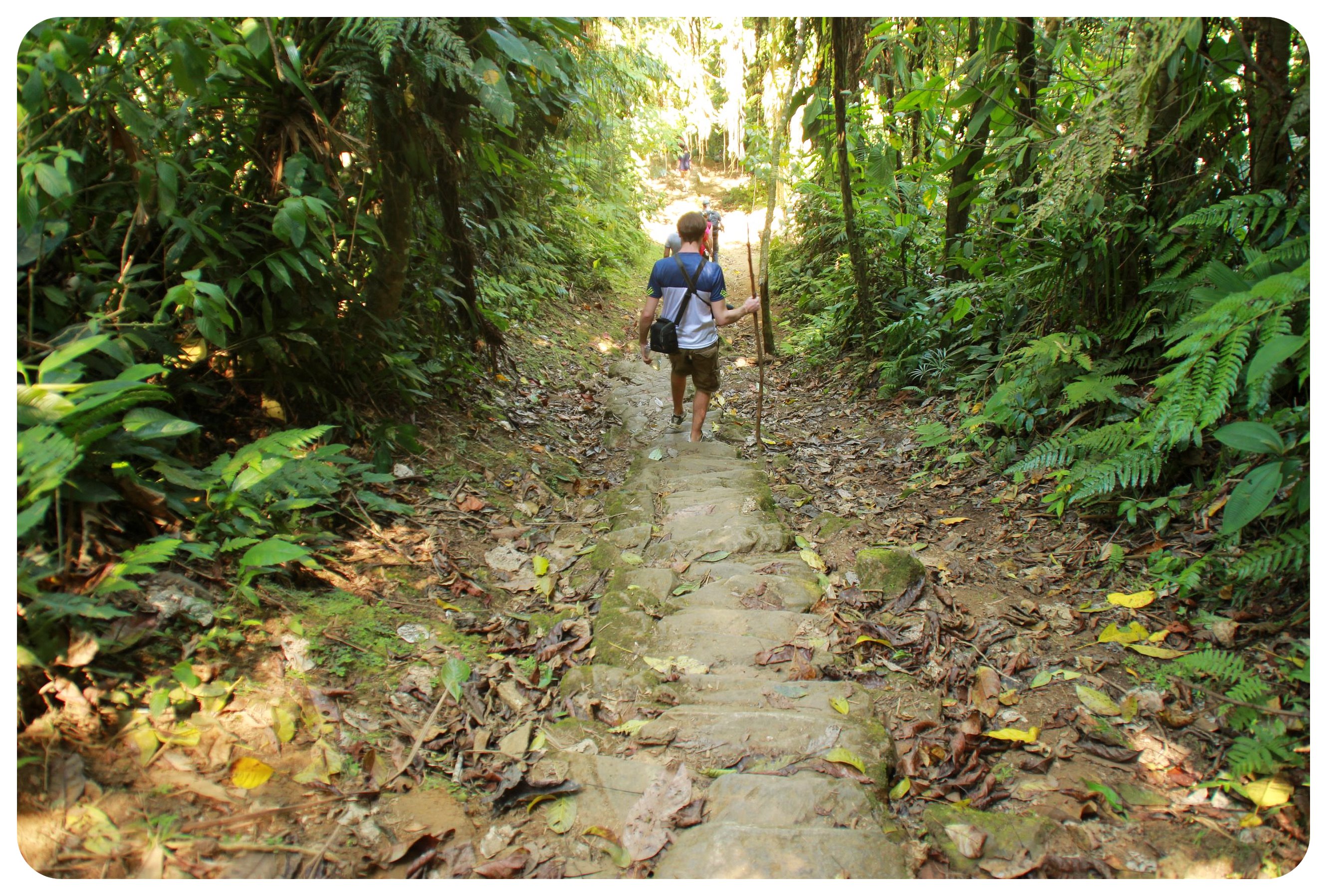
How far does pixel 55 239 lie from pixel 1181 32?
14.4 ft

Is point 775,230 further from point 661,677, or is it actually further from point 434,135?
point 661,677

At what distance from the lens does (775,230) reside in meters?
16.3

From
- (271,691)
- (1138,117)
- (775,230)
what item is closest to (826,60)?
(1138,117)

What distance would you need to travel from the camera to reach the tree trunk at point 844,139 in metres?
6.14

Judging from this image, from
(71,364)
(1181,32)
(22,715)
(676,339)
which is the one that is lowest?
(22,715)

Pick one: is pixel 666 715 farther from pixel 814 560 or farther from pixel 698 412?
pixel 698 412

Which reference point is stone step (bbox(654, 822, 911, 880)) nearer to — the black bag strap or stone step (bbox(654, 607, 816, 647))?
stone step (bbox(654, 607, 816, 647))

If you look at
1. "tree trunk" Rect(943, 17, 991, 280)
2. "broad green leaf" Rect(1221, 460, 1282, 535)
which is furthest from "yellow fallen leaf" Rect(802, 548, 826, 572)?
"tree trunk" Rect(943, 17, 991, 280)

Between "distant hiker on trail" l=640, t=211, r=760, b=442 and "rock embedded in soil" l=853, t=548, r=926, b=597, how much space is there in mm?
2303

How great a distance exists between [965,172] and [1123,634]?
16.0 ft

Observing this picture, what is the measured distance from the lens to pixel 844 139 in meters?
6.45

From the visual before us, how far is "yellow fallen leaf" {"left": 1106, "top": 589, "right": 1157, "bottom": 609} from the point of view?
297 centimetres

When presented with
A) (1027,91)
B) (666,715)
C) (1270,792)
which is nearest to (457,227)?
(666,715)

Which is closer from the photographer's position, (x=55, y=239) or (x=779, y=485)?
(x=55, y=239)
